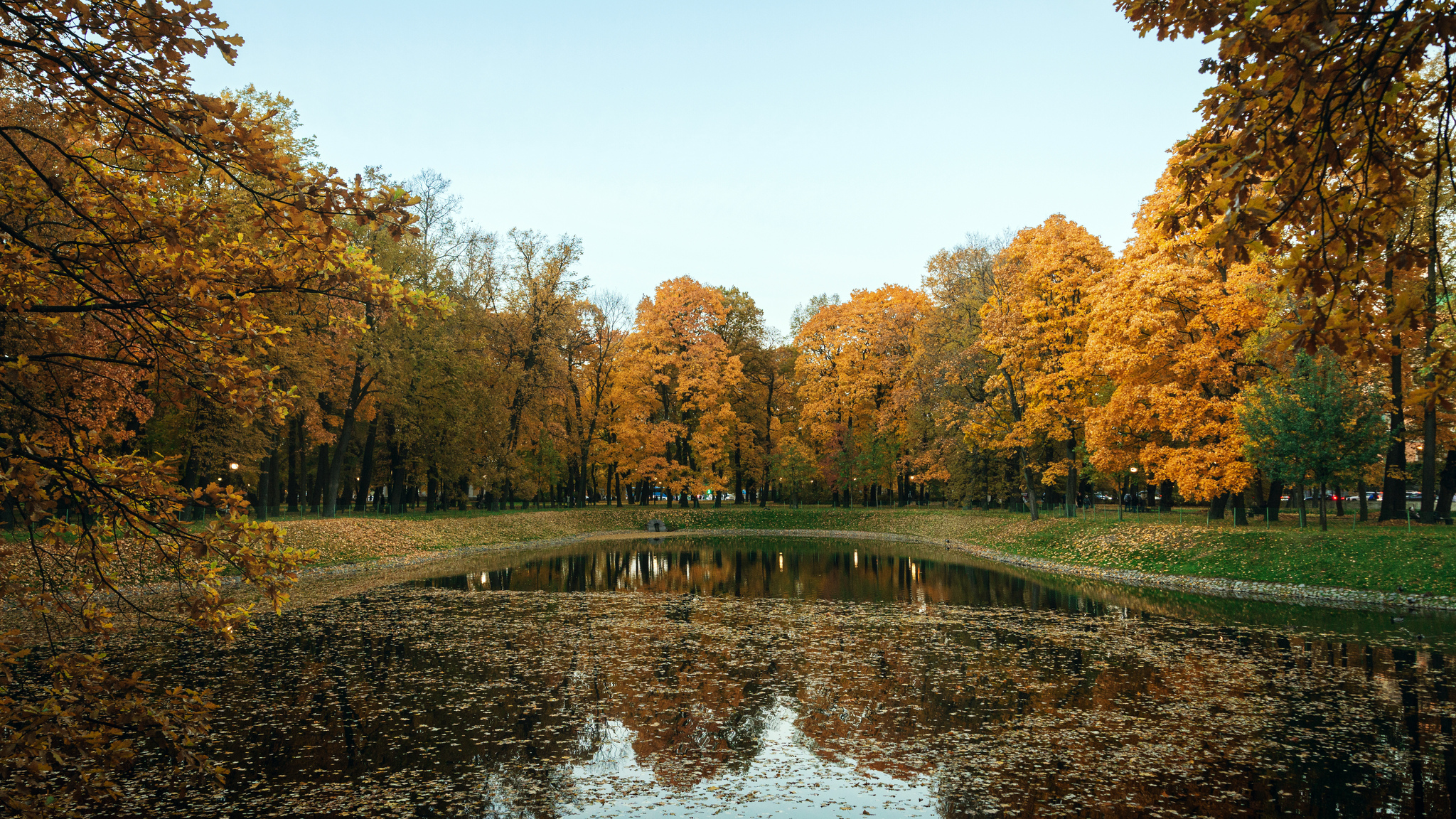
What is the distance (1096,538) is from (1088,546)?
1.63ft

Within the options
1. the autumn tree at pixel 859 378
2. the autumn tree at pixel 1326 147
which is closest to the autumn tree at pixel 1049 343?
the autumn tree at pixel 859 378

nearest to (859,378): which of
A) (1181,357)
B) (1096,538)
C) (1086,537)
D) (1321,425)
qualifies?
(1086,537)

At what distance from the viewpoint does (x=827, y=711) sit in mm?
10773

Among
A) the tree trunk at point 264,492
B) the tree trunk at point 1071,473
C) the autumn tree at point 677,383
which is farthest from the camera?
the autumn tree at point 677,383

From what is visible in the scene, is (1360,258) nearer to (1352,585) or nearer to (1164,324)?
(1352,585)

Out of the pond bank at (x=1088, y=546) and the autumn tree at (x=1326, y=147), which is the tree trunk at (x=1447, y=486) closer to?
the pond bank at (x=1088, y=546)

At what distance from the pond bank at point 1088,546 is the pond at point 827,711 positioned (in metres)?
2.25

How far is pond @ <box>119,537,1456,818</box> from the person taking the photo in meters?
7.88

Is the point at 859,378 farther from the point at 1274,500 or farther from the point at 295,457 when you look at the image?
the point at 295,457

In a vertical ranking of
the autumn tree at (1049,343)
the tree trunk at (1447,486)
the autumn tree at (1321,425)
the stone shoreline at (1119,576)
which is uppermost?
the autumn tree at (1049,343)

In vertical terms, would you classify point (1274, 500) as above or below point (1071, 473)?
A: below

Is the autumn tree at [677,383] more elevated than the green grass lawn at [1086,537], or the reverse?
the autumn tree at [677,383]

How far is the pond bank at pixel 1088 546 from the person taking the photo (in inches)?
787

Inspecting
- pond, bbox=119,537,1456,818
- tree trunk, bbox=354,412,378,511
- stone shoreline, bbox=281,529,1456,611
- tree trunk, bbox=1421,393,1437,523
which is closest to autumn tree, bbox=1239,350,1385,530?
tree trunk, bbox=1421,393,1437,523
